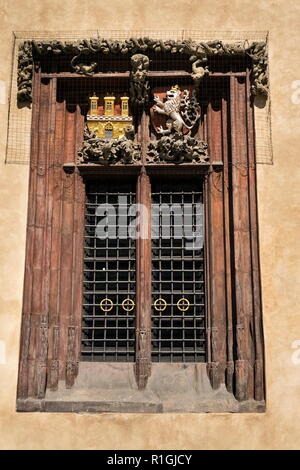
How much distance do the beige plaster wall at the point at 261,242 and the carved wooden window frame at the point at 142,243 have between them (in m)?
0.15

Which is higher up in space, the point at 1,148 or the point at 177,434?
the point at 1,148

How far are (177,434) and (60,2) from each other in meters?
5.77

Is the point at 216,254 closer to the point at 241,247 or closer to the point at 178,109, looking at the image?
the point at 241,247

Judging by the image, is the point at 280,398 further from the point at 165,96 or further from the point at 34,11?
the point at 34,11

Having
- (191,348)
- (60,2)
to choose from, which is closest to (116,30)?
(60,2)

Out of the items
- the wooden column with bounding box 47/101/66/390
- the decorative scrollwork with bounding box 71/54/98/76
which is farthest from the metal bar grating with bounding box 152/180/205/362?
the decorative scrollwork with bounding box 71/54/98/76

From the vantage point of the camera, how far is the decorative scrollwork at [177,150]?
9141 mm

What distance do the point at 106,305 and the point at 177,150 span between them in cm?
218

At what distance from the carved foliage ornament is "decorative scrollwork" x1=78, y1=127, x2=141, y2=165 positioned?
0.93m

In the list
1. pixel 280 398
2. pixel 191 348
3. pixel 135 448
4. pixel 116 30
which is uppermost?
pixel 116 30

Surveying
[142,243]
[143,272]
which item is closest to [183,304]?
[143,272]

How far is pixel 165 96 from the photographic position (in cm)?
945

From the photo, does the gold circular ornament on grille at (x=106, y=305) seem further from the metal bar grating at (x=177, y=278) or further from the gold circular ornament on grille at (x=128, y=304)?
the metal bar grating at (x=177, y=278)

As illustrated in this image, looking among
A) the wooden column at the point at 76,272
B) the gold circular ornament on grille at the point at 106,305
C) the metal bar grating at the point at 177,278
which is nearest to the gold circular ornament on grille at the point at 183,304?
the metal bar grating at the point at 177,278
